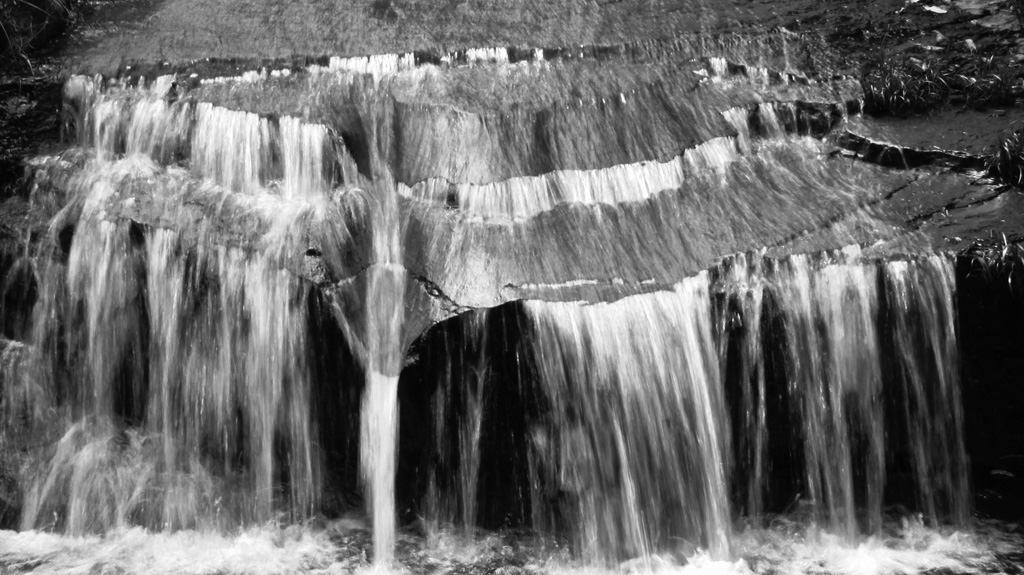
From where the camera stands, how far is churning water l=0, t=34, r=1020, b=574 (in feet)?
19.7

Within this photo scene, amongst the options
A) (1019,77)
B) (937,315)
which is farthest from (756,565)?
(1019,77)

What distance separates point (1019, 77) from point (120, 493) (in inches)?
298

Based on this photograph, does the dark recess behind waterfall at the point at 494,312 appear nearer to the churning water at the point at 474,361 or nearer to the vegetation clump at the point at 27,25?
the churning water at the point at 474,361

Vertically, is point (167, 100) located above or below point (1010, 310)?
above

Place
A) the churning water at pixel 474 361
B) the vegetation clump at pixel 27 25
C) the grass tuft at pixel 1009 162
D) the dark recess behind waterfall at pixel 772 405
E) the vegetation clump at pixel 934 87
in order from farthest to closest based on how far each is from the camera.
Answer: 1. the vegetation clump at pixel 27 25
2. the vegetation clump at pixel 934 87
3. the grass tuft at pixel 1009 162
4. the churning water at pixel 474 361
5. the dark recess behind waterfall at pixel 772 405

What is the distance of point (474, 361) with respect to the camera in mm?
5871

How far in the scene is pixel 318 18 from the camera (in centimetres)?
809

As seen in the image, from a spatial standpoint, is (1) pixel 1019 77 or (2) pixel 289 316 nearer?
(2) pixel 289 316

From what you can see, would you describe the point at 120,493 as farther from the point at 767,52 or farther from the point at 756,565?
the point at 767,52

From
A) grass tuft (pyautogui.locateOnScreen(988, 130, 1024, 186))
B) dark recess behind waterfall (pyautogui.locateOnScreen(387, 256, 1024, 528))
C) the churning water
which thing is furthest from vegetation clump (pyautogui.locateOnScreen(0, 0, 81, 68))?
grass tuft (pyautogui.locateOnScreen(988, 130, 1024, 186))

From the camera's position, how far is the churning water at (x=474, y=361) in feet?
19.7

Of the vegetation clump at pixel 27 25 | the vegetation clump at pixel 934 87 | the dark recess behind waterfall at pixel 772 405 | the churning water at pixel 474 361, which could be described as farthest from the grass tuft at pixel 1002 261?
the vegetation clump at pixel 27 25

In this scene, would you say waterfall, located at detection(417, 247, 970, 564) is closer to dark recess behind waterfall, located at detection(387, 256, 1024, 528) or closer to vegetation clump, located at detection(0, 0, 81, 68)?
dark recess behind waterfall, located at detection(387, 256, 1024, 528)

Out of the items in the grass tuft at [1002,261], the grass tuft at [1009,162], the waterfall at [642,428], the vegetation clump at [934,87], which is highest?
the vegetation clump at [934,87]
